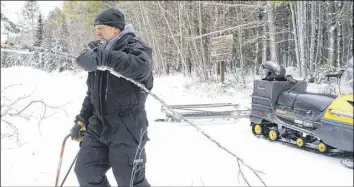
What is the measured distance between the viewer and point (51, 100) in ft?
27.7

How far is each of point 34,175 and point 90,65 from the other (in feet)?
6.85

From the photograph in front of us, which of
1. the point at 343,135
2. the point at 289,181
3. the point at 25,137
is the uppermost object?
the point at 343,135

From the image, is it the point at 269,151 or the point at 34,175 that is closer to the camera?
the point at 34,175

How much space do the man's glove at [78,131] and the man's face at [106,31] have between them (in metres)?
0.70

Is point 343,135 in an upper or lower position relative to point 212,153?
upper

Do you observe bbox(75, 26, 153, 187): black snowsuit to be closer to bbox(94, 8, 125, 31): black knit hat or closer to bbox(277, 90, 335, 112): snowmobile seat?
bbox(94, 8, 125, 31): black knit hat

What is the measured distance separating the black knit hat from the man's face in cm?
3

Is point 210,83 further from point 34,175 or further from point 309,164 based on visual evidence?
point 34,175

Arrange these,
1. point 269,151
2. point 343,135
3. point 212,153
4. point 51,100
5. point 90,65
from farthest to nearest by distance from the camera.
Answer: point 51,100, point 269,151, point 212,153, point 90,65, point 343,135

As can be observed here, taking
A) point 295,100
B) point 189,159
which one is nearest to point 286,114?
point 295,100

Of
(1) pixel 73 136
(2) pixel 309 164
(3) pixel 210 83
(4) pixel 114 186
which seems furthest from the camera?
(3) pixel 210 83

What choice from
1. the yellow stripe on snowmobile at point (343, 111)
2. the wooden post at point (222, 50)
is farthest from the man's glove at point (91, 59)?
the wooden post at point (222, 50)

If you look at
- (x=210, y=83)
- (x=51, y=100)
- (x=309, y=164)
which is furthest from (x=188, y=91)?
(x=309, y=164)

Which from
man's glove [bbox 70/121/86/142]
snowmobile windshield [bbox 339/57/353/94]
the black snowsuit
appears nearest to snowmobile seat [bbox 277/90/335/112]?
the black snowsuit
